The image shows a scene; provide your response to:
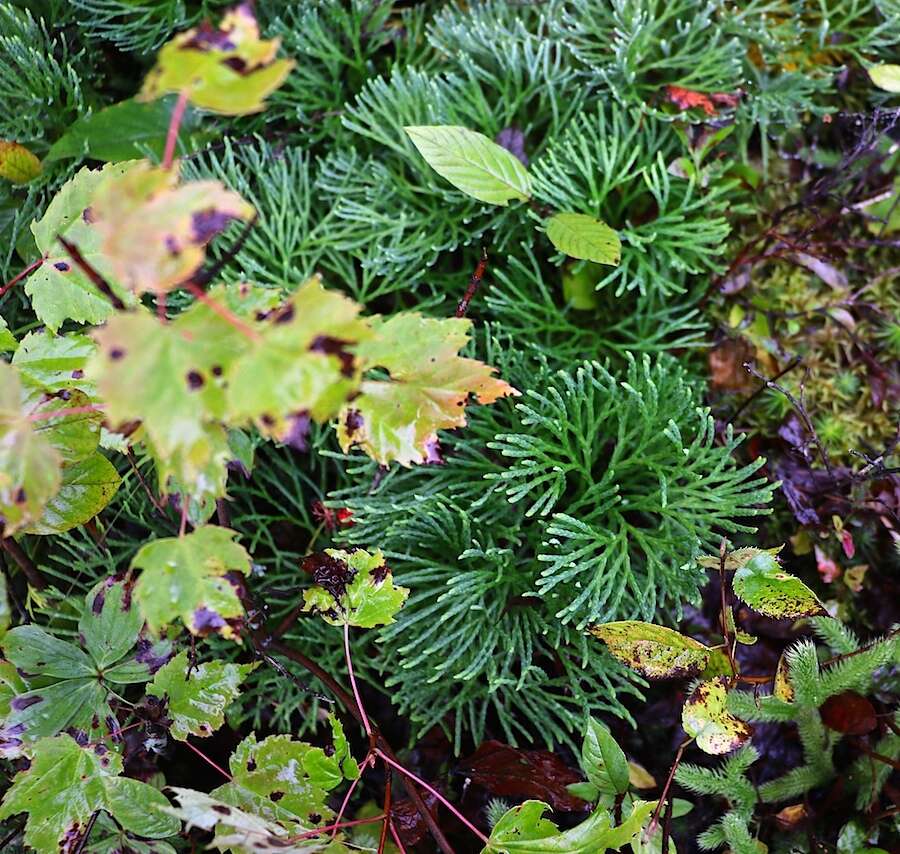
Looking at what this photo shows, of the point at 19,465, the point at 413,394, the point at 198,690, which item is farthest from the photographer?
the point at 198,690

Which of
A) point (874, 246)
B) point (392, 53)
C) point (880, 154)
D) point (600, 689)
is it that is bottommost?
point (600, 689)

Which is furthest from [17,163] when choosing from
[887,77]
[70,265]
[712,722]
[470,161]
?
[887,77]

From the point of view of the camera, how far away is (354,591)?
44.8 inches

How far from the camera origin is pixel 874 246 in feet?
5.79

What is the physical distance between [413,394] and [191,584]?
33 cm

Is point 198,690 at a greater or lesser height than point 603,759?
greater

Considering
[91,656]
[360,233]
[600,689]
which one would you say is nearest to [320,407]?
[91,656]

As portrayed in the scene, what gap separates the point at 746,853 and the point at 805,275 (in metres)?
1.21

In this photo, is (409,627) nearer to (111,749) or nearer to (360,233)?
(111,749)

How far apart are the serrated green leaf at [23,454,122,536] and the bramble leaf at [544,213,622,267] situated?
859 mm

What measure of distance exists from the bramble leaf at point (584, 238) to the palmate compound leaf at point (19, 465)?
37.0 inches

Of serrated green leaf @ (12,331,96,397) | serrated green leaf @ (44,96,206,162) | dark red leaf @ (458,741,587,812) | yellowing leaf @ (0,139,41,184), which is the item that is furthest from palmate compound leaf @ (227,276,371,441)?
yellowing leaf @ (0,139,41,184)

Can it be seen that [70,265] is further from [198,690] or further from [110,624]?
[198,690]

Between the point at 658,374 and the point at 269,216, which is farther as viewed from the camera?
the point at 269,216
